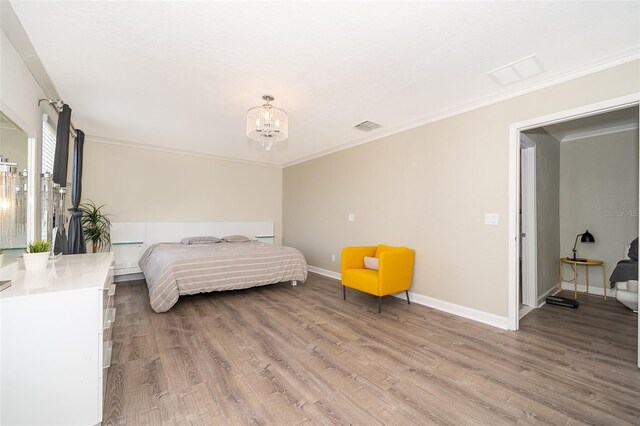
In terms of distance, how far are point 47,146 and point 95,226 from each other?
203 centimetres

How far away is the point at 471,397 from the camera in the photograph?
5.94 ft

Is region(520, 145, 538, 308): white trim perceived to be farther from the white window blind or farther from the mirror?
the white window blind

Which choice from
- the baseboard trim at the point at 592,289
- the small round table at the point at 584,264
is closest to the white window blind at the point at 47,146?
the small round table at the point at 584,264

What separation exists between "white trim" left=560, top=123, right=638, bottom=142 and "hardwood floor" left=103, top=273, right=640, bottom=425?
100.0 inches

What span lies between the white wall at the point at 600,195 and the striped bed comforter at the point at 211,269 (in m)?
4.37

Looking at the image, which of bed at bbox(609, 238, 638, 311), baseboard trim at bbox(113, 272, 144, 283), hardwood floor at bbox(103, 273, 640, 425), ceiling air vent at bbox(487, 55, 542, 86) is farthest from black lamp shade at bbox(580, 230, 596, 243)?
baseboard trim at bbox(113, 272, 144, 283)

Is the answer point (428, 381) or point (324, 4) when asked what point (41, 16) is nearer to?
point (324, 4)

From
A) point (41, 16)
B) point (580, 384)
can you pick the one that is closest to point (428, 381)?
point (580, 384)

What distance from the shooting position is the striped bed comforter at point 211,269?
11.0 ft

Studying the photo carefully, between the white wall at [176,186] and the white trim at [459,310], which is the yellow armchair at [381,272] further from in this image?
the white wall at [176,186]

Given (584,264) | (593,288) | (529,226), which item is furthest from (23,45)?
(593,288)

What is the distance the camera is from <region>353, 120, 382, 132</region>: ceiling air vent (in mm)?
3879

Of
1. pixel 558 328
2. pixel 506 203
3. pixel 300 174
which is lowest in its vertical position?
pixel 558 328

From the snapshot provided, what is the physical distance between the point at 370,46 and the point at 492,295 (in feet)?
9.00
